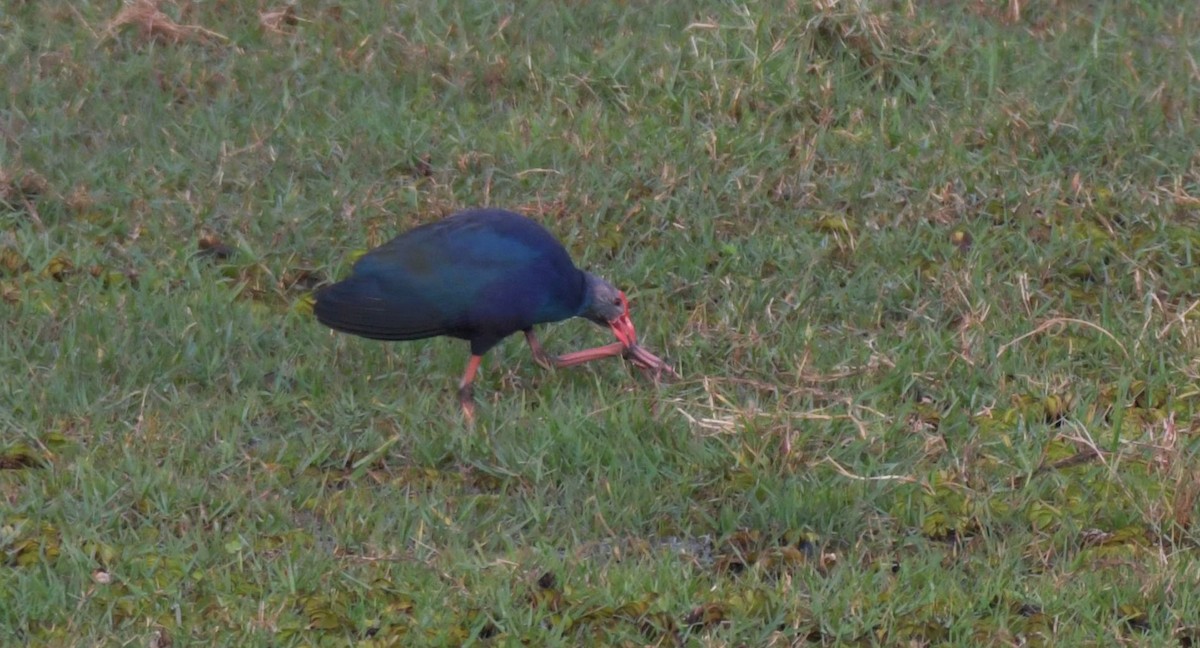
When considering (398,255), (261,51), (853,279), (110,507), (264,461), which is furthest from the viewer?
(261,51)

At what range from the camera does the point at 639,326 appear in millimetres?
5637

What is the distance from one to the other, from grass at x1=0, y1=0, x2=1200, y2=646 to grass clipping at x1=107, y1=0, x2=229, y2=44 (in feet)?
0.07

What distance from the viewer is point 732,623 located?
13.3ft

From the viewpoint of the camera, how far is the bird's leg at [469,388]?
16.7ft

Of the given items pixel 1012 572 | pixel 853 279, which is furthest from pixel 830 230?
pixel 1012 572

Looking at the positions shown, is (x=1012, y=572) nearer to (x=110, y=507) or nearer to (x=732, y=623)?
(x=732, y=623)

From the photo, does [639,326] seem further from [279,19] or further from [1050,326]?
[279,19]

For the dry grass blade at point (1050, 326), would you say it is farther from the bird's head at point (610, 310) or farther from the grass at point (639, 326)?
the bird's head at point (610, 310)

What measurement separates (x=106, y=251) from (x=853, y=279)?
2.54 meters

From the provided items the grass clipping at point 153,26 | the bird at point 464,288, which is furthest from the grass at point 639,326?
the bird at point 464,288

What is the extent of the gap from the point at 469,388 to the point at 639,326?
716 millimetres

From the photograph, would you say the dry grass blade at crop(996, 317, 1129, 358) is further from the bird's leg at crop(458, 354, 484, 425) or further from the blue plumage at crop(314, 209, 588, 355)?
the bird's leg at crop(458, 354, 484, 425)

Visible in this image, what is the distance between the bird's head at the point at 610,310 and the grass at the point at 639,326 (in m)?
0.12

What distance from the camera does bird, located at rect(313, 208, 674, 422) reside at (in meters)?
5.07
